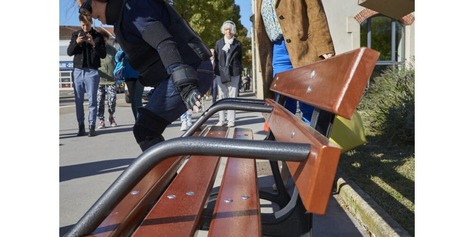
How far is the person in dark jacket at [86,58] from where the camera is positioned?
8164mm

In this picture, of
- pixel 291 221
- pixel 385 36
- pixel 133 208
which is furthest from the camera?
pixel 385 36

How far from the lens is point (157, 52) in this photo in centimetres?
303

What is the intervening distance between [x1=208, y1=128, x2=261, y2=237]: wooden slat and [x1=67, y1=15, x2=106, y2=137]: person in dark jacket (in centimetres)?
634

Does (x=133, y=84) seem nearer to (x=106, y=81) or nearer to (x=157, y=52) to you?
(x=106, y=81)

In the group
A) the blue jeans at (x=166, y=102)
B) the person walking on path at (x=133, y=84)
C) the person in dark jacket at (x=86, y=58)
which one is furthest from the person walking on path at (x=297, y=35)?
the person in dark jacket at (x=86, y=58)

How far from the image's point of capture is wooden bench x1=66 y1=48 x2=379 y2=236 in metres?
1.36

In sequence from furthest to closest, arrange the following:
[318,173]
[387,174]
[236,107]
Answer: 1. [387,174]
2. [236,107]
3. [318,173]

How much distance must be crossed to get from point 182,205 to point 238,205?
194 mm

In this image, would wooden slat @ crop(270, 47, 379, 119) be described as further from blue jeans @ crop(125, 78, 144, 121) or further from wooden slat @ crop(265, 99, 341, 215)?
blue jeans @ crop(125, 78, 144, 121)

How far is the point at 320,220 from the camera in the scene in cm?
350

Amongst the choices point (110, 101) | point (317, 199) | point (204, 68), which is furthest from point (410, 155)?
point (110, 101)

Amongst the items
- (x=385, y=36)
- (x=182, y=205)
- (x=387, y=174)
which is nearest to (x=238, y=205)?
(x=182, y=205)

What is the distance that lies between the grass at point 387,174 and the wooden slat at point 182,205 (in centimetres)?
141
